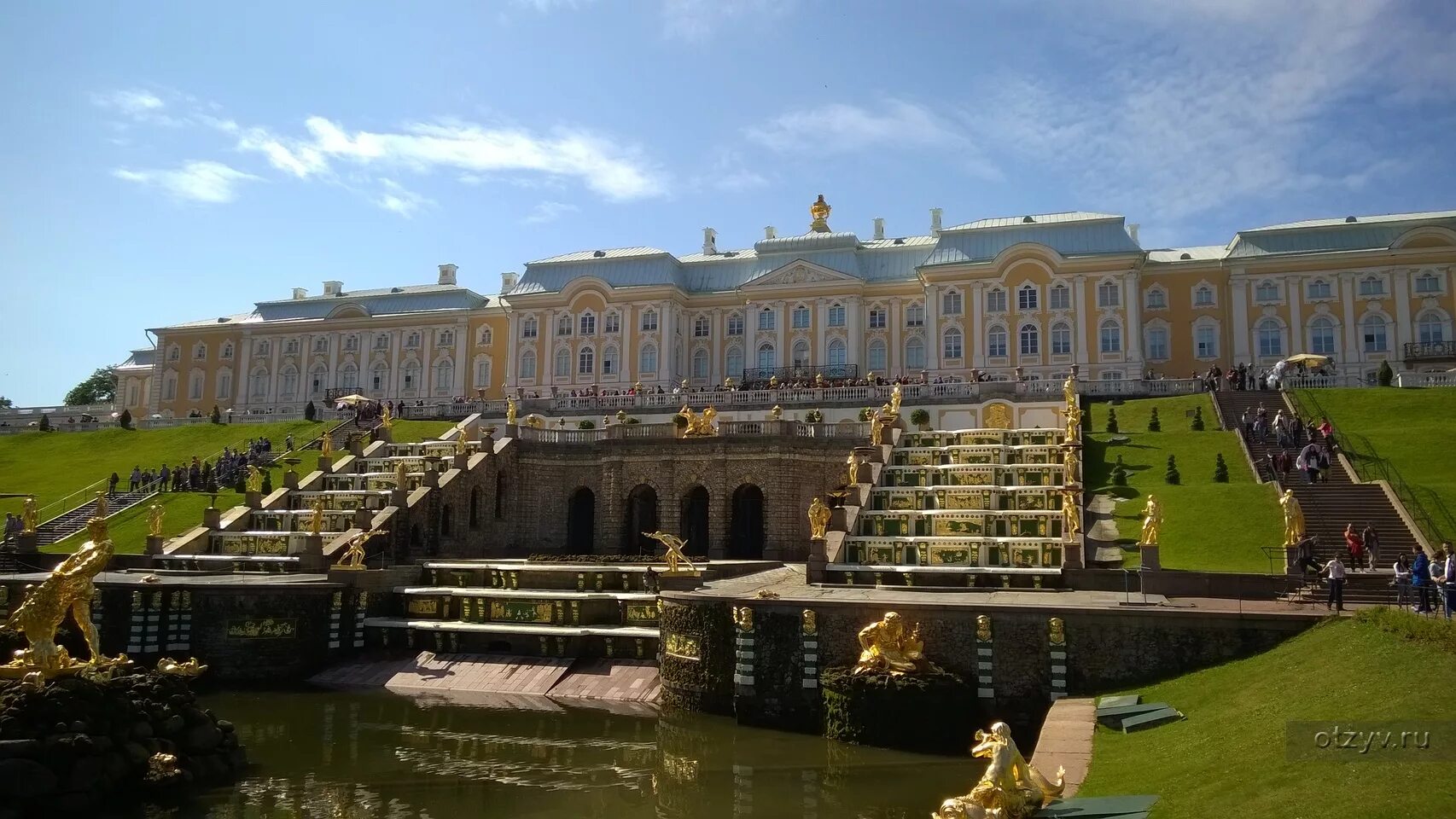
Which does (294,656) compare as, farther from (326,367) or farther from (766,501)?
(326,367)

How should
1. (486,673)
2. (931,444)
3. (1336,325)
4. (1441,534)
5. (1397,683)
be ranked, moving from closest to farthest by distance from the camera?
(1397,683) → (1441,534) → (486,673) → (931,444) → (1336,325)

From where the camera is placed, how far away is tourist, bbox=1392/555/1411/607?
21125mm

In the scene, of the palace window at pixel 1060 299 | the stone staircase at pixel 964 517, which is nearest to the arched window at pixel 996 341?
the palace window at pixel 1060 299

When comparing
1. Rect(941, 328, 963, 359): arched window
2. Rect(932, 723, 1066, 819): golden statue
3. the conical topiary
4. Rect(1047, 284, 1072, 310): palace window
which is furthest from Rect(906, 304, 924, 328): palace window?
Rect(932, 723, 1066, 819): golden statue

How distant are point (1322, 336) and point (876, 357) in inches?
1018

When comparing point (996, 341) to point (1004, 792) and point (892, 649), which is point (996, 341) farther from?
point (1004, 792)

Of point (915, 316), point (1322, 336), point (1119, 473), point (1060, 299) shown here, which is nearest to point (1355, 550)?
point (1119, 473)

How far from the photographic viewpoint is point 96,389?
109 meters

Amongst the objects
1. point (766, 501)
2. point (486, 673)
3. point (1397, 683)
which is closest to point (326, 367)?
point (766, 501)

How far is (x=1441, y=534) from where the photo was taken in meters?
26.2

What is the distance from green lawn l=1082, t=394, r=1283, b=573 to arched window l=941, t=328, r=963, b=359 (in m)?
15.9

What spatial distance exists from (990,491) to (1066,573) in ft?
22.9

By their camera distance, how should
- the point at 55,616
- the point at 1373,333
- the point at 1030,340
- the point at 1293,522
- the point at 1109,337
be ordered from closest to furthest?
the point at 55,616
the point at 1293,522
the point at 1373,333
the point at 1109,337
the point at 1030,340

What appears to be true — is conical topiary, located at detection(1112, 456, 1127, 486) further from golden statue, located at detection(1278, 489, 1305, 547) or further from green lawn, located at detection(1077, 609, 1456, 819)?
green lawn, located at detection(1077, 609, 1456, 819)
